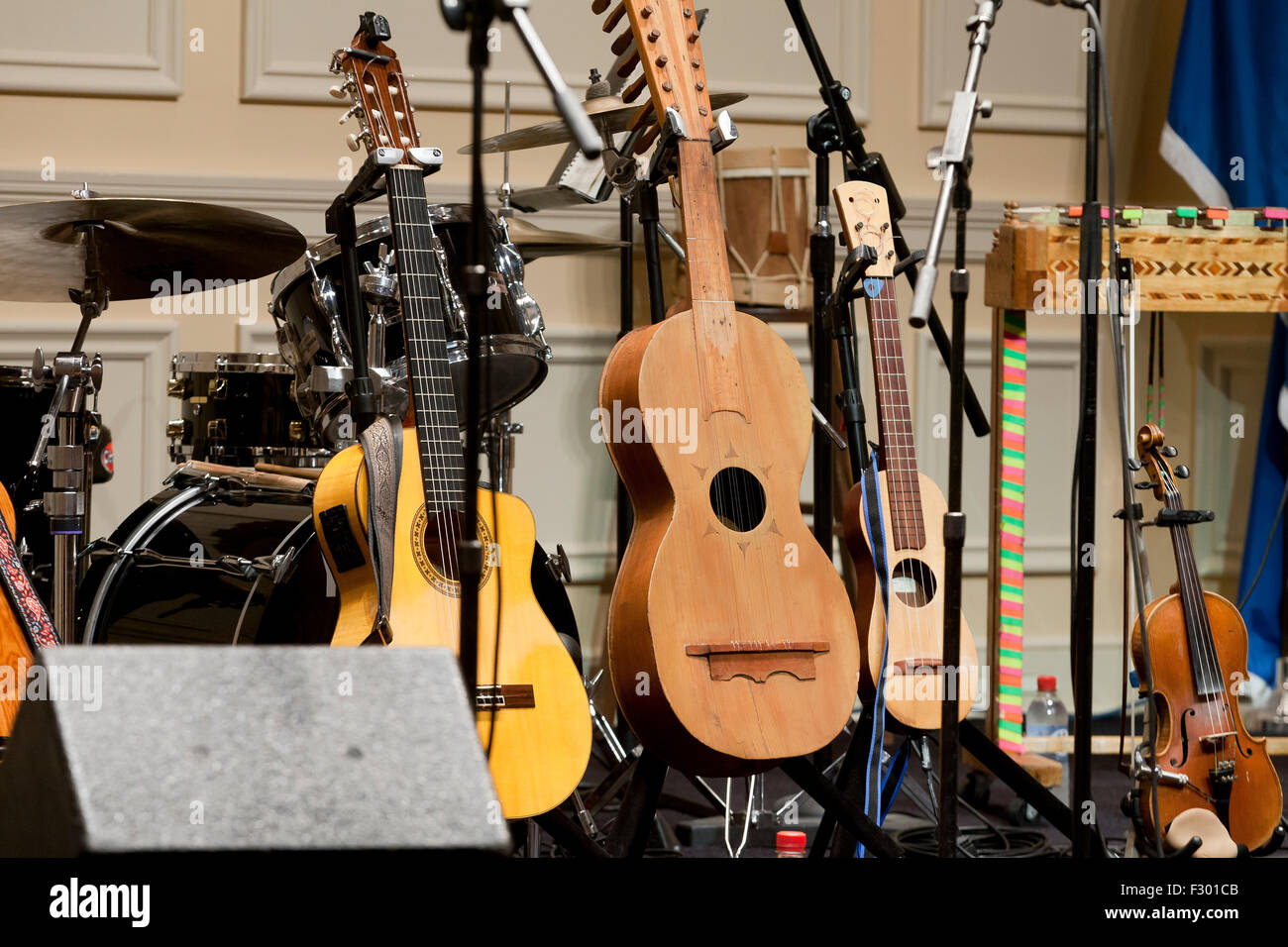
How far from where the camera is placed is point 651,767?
219 cm

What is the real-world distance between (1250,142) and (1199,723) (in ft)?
6.90

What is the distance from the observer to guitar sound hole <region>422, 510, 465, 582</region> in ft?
6.98

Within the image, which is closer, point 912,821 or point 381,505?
point 381,505

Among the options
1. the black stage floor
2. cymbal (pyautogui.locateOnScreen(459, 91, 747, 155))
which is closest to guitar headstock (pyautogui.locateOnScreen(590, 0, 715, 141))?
cymbal (pyautogui.locateOnScreen(459, 91, 747, 155))

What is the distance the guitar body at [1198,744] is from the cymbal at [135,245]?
1.75 metres

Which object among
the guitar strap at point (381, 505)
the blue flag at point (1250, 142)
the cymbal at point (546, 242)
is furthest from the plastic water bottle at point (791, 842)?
the blue flag at point (1250, 142)

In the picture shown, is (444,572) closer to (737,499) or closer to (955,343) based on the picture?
(737,499)

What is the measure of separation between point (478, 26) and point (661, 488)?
994 mm

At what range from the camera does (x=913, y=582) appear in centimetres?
243

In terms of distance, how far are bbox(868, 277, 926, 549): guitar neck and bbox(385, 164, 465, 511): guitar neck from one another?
2.53 feet

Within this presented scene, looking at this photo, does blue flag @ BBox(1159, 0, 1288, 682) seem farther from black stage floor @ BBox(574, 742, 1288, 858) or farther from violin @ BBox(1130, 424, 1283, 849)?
violin @ BBox(1130, 424, 1283, 849)

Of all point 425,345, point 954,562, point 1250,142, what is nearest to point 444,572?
point 425,345
